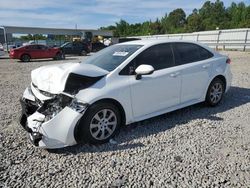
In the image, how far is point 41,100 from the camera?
13.3ft

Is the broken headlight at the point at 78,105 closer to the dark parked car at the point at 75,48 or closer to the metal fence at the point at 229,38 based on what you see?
the dark parked car at the point at 75,48

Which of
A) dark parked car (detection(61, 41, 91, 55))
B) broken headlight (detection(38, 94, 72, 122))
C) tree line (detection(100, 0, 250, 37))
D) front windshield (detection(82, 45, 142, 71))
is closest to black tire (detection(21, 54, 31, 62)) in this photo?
dark parked car (detection(61, 41, 91, 55))

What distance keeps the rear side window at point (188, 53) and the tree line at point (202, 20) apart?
5873 centimetres

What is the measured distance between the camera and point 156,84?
4.66m

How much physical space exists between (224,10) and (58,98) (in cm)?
8934

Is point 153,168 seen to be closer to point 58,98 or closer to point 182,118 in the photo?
point 58,98

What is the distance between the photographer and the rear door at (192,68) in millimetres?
5188

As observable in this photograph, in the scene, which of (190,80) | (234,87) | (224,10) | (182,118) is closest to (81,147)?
(182,118)

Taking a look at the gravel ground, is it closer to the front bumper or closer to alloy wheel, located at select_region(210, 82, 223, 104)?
the front bumper

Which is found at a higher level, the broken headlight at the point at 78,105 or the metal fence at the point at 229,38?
the metal fence at the point at 229,38

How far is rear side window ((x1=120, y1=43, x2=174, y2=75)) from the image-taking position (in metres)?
4.49

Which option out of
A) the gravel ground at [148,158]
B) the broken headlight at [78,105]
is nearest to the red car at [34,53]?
the gravel ground at [148,158]

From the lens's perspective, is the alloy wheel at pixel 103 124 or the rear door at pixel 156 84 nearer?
the alloy wheel at pixel 103 124

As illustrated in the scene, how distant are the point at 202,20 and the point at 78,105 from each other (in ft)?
268
